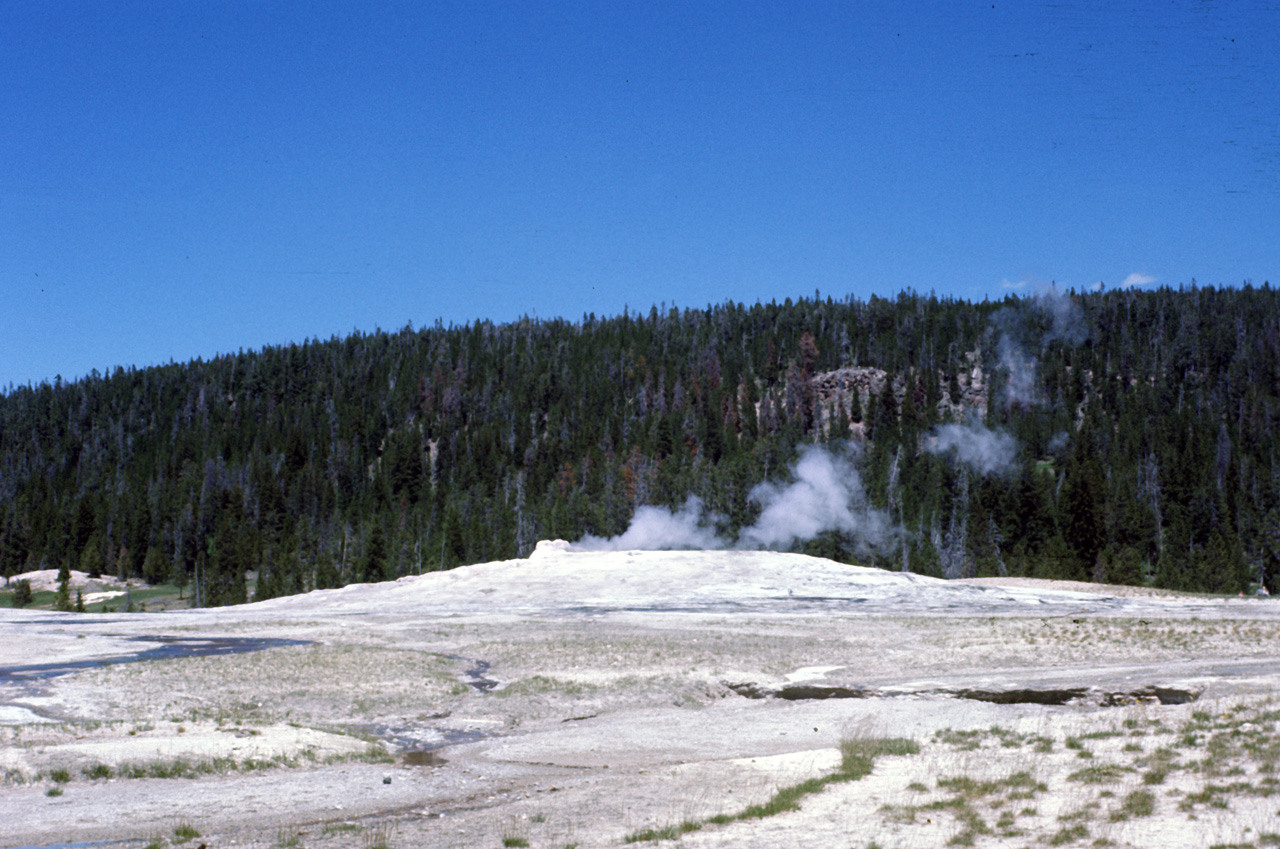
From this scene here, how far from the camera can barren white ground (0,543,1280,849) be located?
47.6ft

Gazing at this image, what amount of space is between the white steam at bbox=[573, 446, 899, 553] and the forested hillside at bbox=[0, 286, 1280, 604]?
1.18 m

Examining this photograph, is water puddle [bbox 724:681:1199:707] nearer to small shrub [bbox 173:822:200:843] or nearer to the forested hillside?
small shrub [bbox 173:822:200:843]

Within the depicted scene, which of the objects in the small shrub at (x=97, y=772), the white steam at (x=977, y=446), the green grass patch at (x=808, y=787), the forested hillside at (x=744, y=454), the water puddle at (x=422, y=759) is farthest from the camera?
the white steam at (x=977, y=446)

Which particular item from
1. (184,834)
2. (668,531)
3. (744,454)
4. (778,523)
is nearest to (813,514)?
(778,523)

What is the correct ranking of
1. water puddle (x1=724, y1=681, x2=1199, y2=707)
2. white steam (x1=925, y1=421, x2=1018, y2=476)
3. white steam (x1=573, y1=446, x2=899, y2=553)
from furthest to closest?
white steam (x1=925, y1=421, x2=1018, y2=476)
white steam (x1=573, y1=446, x2=899, y2=553)
water puddle (x1=724, y1=681, x2=1199, y2=707)

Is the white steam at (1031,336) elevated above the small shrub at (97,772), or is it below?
above

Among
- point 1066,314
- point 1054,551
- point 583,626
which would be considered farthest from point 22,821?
point 1066,314

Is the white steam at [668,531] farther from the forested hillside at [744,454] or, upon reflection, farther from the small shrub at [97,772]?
the small shrub at [97,772]

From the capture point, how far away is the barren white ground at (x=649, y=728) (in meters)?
14.5

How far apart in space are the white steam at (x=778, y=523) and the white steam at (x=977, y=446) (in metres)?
25.8

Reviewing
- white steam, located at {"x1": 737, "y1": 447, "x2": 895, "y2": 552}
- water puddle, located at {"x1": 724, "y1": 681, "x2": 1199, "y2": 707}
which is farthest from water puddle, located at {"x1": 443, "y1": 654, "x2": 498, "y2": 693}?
white steam, located at {"x1": 737, "y1": 447, "x2": 895, "y2": 552}

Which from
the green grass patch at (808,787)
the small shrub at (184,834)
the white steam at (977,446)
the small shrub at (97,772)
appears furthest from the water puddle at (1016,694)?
the white steam at (977,446)

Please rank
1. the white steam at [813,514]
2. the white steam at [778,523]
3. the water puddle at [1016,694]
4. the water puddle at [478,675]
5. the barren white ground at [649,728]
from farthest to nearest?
the white steam at [813,514], the white steam at [778,523], the water puddle at [478,675], the water puddle at [1016,694], the barren white ground at [649,728]

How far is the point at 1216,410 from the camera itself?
145500 mm
